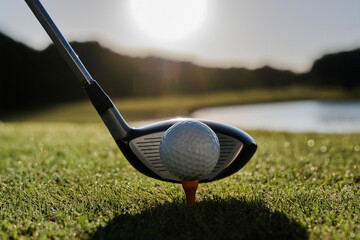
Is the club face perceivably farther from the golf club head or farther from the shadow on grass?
the shadow on grass

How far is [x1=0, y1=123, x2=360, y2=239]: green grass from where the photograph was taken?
222 cm

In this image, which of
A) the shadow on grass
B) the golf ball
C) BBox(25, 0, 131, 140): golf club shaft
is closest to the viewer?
the shadow on grass

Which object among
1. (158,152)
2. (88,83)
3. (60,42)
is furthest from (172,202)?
(60,42)

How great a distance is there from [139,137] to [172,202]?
0.66m

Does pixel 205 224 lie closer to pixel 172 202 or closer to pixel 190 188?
pixel 190 188

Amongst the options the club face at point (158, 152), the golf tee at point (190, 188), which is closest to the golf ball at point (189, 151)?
the golf tee at point (190, 188)

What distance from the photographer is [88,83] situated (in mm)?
2900

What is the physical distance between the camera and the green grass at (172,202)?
7.28ft

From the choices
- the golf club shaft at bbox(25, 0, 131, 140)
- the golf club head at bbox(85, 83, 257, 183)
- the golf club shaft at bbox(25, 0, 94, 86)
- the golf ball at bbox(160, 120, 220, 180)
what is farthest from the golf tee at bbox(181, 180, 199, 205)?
the golf club shaft at bbox(25, 0, 94, 86)

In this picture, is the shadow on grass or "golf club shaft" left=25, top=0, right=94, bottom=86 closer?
the shadow on grass

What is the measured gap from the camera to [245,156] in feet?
9.56

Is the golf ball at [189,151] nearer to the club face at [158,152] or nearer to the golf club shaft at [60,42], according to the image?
the club face at [158,152]

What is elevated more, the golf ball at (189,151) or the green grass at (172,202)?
the golf ball at (189,151)

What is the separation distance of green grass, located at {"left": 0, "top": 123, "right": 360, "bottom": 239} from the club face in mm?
242
